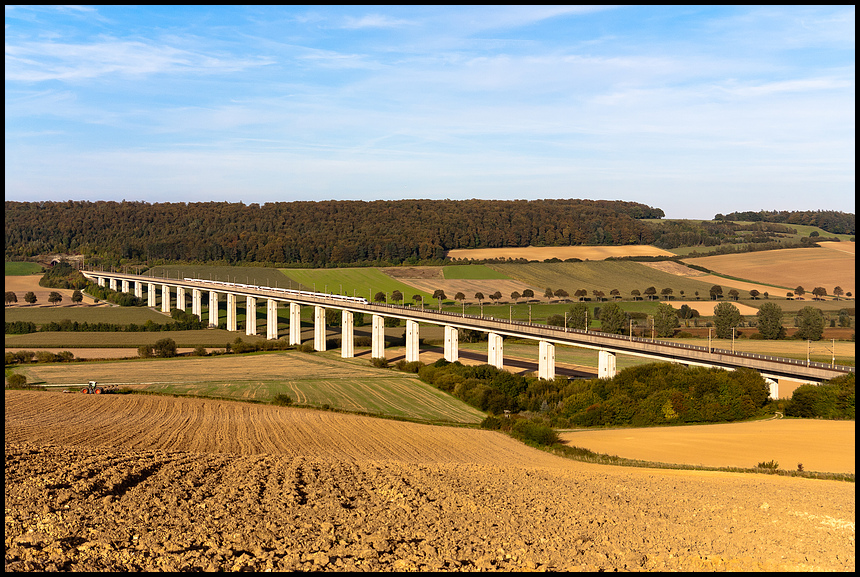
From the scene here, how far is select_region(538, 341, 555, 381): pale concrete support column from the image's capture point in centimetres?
7206

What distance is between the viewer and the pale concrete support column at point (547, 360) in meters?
72.1

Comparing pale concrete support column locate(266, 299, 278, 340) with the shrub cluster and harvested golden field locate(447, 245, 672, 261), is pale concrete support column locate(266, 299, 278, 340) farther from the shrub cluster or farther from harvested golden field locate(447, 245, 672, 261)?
harvested golden field locate(447, 245, 672, 261)

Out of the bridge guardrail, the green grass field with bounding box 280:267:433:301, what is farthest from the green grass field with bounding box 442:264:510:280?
the bridge guardrail

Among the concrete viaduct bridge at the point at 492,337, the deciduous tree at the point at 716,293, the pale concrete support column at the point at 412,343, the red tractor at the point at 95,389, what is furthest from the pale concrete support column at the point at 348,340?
the deciduous tree at the point at 716,293

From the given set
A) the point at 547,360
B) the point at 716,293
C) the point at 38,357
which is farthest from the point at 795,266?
the point at 38,357

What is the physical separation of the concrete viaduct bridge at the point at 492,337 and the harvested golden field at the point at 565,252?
72.3 meters

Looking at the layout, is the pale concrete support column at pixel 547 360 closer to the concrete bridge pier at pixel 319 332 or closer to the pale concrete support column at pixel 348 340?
the pale concrete support column at pixel 348 340

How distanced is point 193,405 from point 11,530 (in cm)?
3864

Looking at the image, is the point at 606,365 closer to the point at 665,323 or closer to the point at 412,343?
the point at 412,343

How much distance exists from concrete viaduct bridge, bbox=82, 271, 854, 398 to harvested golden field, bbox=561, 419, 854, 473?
23.1 ft

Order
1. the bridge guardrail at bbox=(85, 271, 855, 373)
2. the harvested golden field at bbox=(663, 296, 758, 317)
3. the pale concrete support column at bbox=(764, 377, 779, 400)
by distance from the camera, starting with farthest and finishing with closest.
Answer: the harvested golden field at bbox=(663, 296, 758, 317) → the bridge guardrail at bbox=(85, 271, 855, 373) → the pale concrete support column at bbox=(764, 377, 779, 400)

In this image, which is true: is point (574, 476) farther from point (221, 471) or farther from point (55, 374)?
point (55, 374)

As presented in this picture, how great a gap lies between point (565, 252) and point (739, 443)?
150 metres

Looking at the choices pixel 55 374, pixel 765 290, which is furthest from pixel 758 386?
pixel 765 290
